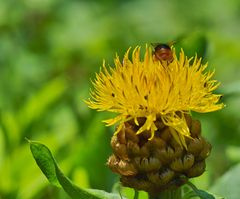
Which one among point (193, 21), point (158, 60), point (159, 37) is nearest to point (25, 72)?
point (159, 37)

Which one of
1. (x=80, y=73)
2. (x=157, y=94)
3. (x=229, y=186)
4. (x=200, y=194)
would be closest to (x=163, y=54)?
(x=157, y=94)

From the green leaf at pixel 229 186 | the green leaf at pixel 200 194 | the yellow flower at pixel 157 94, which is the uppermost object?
the yellow flower at pixel 157 94

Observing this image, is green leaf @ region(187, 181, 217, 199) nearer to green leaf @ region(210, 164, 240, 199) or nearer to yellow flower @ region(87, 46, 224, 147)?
yellow flower @ region(87, 46, 224, 147)

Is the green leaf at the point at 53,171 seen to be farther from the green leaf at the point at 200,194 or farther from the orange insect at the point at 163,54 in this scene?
the orange insect at the point at 163,54

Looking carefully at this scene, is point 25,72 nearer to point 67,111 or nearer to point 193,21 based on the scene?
point 67,111

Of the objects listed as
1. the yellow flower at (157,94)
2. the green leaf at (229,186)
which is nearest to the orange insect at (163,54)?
the yellow flower at (157,94)

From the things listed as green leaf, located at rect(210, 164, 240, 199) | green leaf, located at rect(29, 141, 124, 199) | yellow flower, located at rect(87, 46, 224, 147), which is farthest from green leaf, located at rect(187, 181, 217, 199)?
green leaf, located at rect(210, 164, 240, 199)
